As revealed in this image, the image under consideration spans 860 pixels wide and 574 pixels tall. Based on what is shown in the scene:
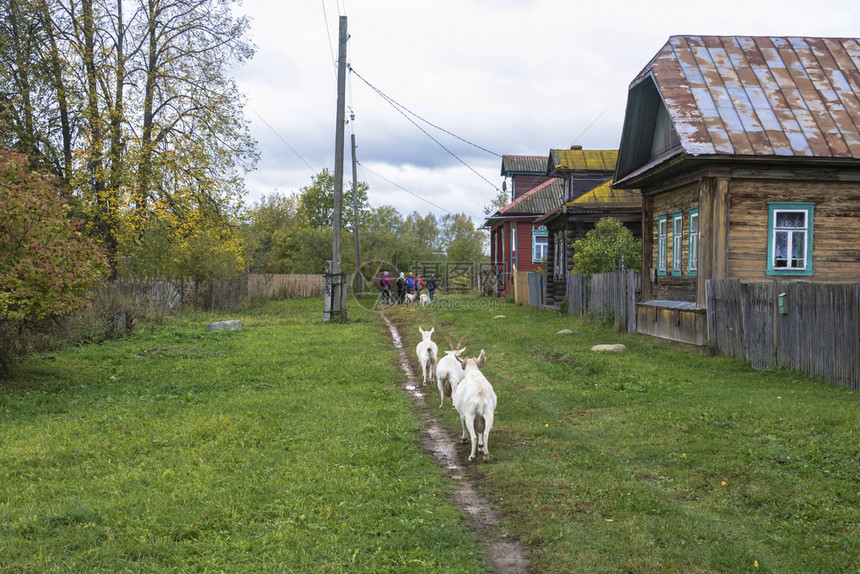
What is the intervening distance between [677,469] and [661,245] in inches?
544

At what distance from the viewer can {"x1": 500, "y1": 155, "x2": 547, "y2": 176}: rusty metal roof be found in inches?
1730

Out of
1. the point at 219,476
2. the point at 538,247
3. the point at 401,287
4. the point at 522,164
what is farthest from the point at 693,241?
the point at 522,164

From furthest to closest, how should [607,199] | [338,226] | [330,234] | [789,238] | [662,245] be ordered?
[330,234] → [607,199] → [338,226] → [662,245] → [789,238]

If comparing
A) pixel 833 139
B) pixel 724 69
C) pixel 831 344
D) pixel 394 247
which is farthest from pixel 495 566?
pixel 394 247

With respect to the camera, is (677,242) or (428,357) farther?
(677,242)

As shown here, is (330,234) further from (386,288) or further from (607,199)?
(607,199)

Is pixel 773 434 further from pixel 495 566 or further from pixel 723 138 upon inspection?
pixel 723 138

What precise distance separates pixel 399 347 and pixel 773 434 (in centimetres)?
1142

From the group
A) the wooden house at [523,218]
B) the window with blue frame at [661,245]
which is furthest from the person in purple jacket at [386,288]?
the window with blue frame at [661,245]

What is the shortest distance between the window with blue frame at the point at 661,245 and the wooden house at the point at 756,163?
1031 millimetres

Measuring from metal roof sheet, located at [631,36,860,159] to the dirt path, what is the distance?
30.3 feet

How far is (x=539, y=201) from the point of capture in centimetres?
4097

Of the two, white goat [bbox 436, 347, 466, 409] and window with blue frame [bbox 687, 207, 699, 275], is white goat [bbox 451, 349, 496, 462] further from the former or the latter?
window with blue frame [bbox 687, 207, 699, 275]

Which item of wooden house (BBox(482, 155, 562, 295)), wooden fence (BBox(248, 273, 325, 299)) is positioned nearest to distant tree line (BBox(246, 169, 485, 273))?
wooden fence (BBox(248, 273, 325, 299))
